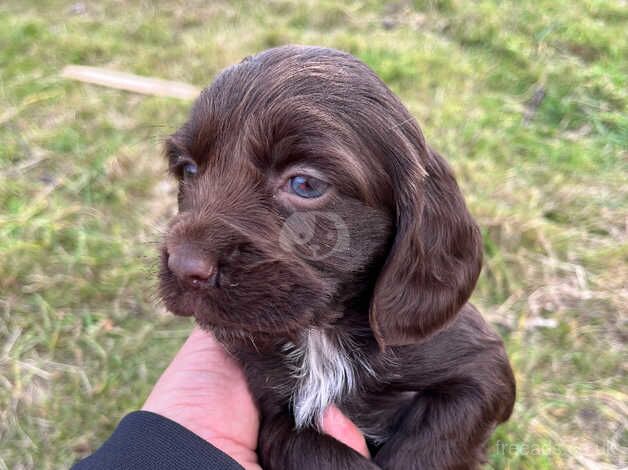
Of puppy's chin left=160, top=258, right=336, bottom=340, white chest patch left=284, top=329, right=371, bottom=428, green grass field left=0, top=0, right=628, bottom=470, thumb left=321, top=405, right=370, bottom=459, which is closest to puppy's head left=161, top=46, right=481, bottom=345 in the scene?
puppy's chin left=160, top=258, right=336, bottom=340

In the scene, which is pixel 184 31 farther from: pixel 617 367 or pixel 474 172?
pixel 617 367

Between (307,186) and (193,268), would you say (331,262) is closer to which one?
(307,186)

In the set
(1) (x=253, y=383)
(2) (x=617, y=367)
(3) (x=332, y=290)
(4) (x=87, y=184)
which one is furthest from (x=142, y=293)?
(2) (x=617, y=367)

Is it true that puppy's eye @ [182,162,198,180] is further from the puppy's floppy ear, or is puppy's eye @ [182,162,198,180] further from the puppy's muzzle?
the puppy's floppy ear

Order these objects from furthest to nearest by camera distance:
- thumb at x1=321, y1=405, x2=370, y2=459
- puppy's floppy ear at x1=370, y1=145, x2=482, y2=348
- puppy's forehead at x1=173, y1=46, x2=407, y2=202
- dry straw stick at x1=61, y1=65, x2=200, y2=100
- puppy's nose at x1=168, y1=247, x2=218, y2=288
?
dry straw stick at x1=61, y1=65, x2=200, y2=100 < thumb at x1=321, y1=405, x2=370, y2=459 < puppy's floppy ear at x1=370, y1=145, x2=482, y2=348 < puppy's forehead at x1=173, y1=46, x2=407, y2=202 < puppy's nose at x1=168, y1=247, x2=218, y2=288

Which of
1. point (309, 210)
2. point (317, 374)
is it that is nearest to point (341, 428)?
point (317, 374)

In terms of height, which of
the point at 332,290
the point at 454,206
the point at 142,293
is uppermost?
the point at 454,206

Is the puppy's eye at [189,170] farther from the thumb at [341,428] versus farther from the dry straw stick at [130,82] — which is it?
the dry straw stick at [130,82]
